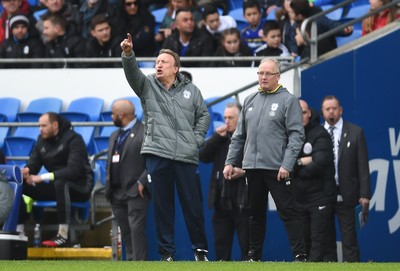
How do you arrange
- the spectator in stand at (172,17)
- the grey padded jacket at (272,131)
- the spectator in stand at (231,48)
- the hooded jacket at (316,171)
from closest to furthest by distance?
the grey padded jacket at (272,131) < the hooded jacket at (316,171) < the spectator in stand at (231,48) < the spectator in stand at (172,17)

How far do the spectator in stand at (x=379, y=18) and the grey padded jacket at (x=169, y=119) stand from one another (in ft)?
15.0

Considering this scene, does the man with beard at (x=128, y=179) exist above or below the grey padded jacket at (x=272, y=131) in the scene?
below

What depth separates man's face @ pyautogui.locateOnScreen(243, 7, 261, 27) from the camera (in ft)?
57.8

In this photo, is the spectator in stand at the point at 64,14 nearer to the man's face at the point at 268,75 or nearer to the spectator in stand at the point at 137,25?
the spectator in stand at the point at 137,25

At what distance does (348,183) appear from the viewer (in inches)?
524

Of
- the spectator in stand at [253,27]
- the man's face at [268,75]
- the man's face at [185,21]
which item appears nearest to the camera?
the man's face at [268,75]

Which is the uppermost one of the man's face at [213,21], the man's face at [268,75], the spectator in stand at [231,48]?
the man's face at [213,21]

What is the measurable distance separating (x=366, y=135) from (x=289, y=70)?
1.88 metres

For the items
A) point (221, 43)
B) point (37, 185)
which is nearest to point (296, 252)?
point (37, 185)

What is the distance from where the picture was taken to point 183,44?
17531 mm

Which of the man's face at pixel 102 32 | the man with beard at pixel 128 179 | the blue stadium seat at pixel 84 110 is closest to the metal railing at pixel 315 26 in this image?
the man with beard at pixel 128 179

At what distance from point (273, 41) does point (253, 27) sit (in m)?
1.03

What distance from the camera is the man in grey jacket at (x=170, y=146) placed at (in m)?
Result: 11.7

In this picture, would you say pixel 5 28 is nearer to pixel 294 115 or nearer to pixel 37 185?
pixel 37 185
